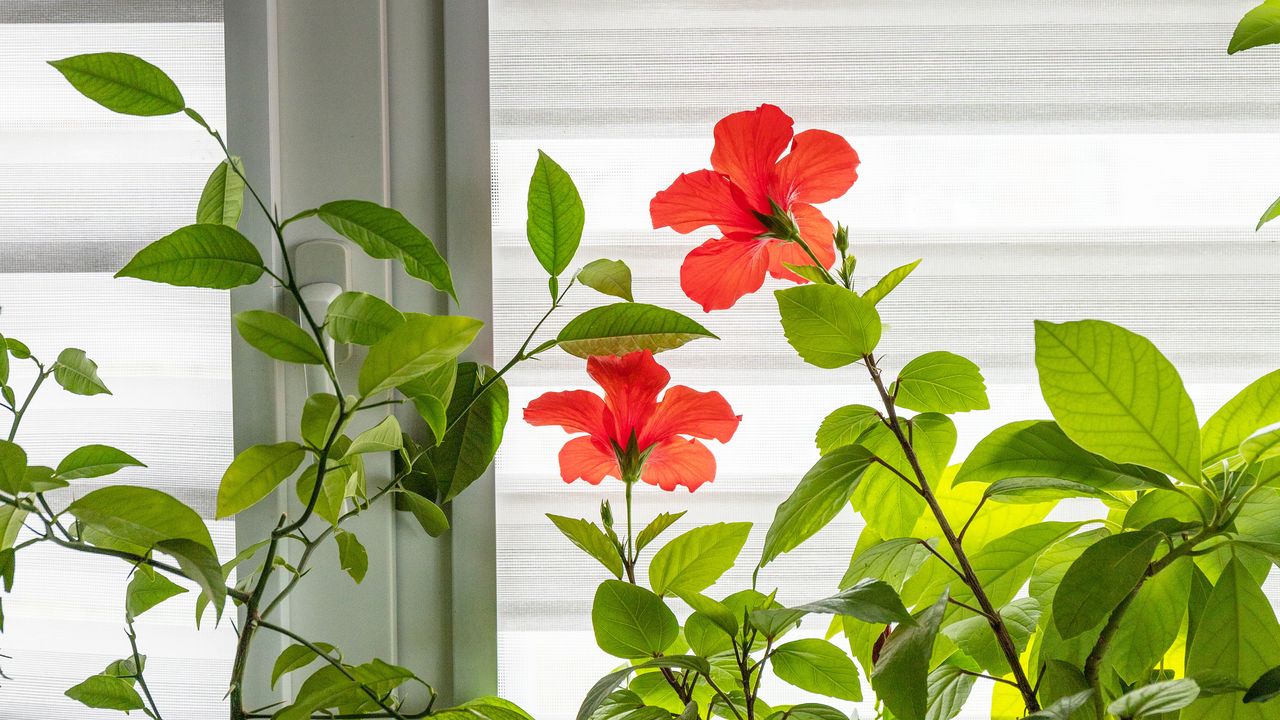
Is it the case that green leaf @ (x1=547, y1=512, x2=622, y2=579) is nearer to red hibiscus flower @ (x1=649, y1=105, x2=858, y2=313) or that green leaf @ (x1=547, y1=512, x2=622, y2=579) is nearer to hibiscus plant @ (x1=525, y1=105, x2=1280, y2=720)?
hibiscus plant @ (x1=525, y1=105, x2=1280, y2=720)

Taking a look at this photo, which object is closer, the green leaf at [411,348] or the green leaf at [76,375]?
the green leaf at [411,348]

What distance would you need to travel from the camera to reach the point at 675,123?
0.82m

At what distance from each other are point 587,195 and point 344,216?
0.30 meters

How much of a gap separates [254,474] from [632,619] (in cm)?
30

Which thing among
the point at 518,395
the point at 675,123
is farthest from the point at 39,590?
the point at 675,123

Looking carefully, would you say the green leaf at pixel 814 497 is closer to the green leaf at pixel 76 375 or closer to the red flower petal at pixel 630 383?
the red flower petal at pixel 630 383

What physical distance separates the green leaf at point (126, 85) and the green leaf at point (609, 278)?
33cm

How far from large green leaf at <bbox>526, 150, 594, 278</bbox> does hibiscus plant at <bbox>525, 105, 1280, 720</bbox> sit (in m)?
0.08

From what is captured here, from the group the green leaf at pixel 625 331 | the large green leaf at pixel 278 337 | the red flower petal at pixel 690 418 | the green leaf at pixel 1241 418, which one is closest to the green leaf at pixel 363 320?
the large green leaf at pixel 278 337

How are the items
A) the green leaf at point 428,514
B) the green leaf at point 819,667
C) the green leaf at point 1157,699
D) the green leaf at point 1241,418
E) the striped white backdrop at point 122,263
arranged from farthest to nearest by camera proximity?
the striped white backdrop at point 122,263
the green leaf at point 428,514
the green leaf at point 819,667
the green leaf at point 1241,418
the green leaf at point 1157,699

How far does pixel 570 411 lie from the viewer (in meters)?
0.67

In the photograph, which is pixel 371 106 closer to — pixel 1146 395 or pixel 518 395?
pixel 518 395

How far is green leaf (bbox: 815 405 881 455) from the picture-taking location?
604 millimetres

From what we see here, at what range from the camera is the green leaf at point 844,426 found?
604 millimetres
